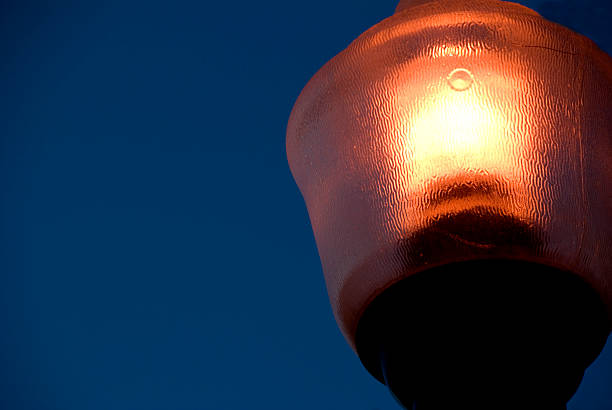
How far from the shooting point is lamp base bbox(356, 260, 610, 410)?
0.83 metres

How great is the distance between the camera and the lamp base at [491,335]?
0.83m

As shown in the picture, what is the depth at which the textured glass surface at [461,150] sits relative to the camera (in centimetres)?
87

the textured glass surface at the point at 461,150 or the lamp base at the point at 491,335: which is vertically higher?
the textured glass surface at the point at 461,150

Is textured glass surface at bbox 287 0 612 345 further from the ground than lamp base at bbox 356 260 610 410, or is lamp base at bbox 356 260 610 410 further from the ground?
textured glass surface at bbox 287 0 612 345

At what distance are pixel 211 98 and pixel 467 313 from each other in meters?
1.56

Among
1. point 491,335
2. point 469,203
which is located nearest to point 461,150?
point 469,203

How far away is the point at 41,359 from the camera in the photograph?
2.43m

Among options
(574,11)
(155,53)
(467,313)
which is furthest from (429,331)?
(155,53)

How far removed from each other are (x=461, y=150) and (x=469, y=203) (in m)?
0.07

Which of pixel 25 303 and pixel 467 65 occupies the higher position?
pixel 25 303

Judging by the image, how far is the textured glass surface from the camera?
872 millimetres

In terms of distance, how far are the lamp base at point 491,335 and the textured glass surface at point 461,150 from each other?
0.07ft

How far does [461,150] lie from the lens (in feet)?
2.94

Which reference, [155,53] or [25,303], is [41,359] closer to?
[25,303]
